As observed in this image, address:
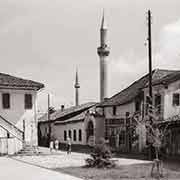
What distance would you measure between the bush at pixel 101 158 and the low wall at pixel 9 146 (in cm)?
1566

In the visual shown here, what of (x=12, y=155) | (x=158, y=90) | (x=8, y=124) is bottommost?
(x=12, y=155)

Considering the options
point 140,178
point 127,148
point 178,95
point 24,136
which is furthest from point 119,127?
point 140,178

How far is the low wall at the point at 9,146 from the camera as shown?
37.5 m

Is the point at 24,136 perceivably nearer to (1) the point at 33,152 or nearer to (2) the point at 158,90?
(1) the point at 33,152

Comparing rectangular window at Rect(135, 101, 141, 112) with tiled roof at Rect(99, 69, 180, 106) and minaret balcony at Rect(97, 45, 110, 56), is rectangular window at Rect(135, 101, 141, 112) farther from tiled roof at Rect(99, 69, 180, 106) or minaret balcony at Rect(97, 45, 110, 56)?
minaret balcony at Rect(97, 45, 110, 56)

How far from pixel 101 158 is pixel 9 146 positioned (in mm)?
16771

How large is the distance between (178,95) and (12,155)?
1450cm

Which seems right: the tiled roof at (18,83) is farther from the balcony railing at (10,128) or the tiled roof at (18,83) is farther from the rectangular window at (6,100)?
the balcony railing at (10,128)

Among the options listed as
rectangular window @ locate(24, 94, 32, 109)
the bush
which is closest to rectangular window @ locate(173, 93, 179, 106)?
the bush

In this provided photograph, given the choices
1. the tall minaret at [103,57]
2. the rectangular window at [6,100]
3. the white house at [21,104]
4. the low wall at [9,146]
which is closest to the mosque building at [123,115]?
the tall minaret at [103,57]

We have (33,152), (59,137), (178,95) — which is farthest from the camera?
(59,137)

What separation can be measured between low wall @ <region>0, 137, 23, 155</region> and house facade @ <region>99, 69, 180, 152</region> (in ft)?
32.7

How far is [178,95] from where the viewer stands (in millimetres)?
32750

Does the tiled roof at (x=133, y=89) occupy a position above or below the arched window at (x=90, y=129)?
above
